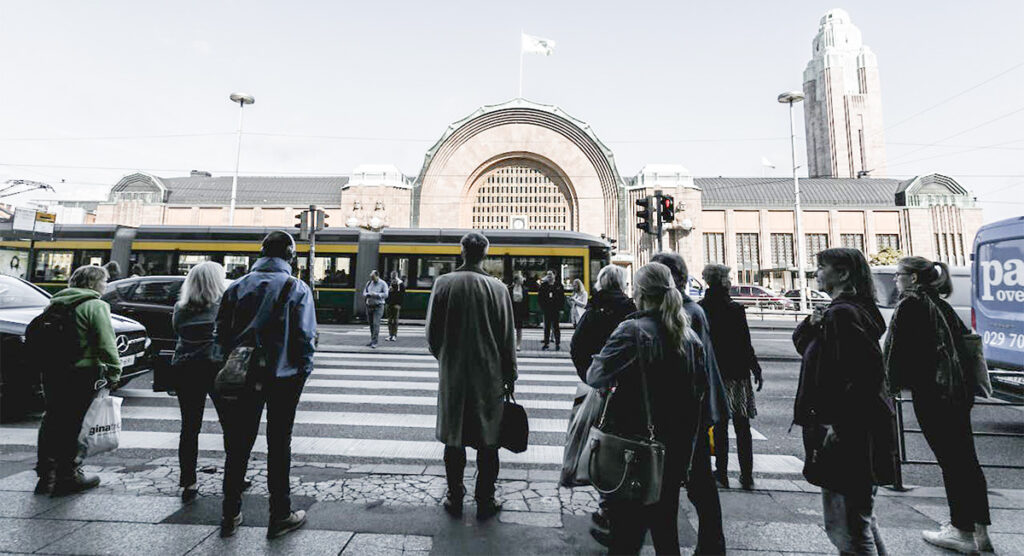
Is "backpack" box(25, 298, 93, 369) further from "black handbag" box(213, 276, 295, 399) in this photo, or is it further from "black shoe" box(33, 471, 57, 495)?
"black handbag" box(213, 276, 295, 399)

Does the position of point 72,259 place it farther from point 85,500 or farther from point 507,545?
point 507,545

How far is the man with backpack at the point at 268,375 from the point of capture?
2.79 meters

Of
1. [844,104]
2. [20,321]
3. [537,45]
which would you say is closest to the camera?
[20,321]

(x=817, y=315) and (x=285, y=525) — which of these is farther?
(x=285, y=525)

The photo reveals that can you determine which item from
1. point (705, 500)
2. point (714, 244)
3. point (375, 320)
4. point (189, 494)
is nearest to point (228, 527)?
point (189, 494)

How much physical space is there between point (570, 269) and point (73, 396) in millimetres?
13995

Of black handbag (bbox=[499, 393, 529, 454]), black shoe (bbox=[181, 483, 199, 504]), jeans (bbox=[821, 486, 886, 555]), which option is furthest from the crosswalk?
jeans (bbox=[821, 486, 886, 555])

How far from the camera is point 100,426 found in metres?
3.41

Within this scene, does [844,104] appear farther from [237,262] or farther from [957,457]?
[957,457]

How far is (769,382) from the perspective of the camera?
8.41m

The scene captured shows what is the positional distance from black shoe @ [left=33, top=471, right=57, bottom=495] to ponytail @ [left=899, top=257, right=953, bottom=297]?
6122mm

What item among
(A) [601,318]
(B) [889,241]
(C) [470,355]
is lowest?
(C) [470,355]

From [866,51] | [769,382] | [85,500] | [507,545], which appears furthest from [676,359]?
[866,51]

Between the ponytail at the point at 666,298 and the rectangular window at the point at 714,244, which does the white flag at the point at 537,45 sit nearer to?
the rectangular window at the point at 714,244
